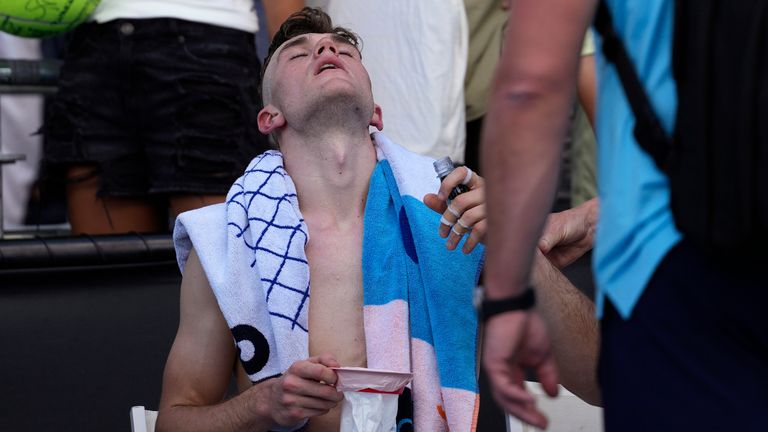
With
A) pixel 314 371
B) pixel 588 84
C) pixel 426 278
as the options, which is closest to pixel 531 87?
pixel 314 371

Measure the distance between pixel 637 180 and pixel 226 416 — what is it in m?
1.43

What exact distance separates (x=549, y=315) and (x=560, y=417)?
0.59 metres

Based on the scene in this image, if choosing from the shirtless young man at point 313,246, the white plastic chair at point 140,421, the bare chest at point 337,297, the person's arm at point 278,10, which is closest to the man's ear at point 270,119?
the shirtless young man at point 313,246

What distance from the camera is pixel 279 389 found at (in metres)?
2.34

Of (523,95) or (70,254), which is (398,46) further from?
(523,95)

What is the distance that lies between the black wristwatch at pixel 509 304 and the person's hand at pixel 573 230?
1.12 m

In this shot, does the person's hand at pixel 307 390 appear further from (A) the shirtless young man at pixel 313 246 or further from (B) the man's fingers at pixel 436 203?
(B) the man's fingers at pixel 436 203

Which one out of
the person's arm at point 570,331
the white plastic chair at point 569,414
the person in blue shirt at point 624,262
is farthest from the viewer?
the white plastic chair at point 569,414

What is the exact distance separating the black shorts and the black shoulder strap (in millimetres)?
2279

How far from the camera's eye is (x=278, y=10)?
3.44 metres

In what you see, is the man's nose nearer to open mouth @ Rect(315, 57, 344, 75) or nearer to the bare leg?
open mouth @ Rect(315, 57, 344, 75)

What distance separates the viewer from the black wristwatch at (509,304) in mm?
1319

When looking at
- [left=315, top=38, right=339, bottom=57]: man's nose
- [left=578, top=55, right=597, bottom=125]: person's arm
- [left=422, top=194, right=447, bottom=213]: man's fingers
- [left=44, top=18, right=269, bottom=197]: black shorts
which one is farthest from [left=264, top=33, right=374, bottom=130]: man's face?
[left=578, top=55, right=597, bottom=125]: person's arm

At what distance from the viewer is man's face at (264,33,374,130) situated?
2.76 meters
